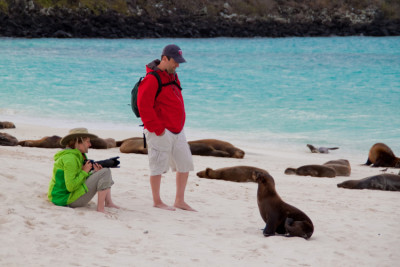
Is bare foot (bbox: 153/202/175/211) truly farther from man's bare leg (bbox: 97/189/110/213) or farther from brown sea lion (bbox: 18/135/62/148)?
brown sea lion (bbox: 18/135/62/148)

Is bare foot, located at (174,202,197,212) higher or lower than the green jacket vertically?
lower

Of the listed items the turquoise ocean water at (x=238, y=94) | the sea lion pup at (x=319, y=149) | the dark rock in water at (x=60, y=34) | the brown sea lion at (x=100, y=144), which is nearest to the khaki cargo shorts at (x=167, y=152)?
the brown sea lion at (x=100, y=144)

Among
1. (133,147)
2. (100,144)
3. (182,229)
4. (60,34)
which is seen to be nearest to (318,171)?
(133,147)

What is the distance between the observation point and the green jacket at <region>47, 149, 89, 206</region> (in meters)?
6.02

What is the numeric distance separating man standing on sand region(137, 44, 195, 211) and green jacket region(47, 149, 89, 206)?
775 millimetres

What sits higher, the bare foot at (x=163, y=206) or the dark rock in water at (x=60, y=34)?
the dark rock in water at (x=60, y=34)

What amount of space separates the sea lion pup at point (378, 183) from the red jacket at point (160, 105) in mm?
4015

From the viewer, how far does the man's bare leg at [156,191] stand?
674 centimetres

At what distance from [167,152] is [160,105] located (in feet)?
1.63

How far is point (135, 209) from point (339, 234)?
2148mm

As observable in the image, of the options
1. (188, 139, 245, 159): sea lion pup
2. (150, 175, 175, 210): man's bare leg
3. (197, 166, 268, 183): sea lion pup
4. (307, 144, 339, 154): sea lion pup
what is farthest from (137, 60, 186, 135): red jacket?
(307, 144, 339, 154): sea lion pup

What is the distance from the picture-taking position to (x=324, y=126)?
64.7 feet

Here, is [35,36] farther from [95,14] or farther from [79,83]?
[79,83]

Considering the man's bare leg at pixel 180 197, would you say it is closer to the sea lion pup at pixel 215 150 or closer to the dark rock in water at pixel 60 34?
the sea lion pup at pixel 215 150
